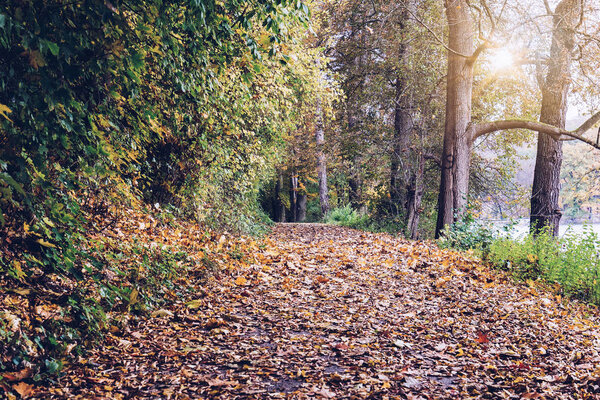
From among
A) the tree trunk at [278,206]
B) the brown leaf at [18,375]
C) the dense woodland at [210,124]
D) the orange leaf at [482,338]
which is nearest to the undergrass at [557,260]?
the dense woodland at [210,124]

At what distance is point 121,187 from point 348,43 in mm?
12010

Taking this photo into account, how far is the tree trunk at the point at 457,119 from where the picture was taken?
10891 millimetres

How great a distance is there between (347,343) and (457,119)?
8.37m

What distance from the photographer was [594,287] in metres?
7.36

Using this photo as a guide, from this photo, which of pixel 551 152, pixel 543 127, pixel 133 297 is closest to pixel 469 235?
pixel 543 127

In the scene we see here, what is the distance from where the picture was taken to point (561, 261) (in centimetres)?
805

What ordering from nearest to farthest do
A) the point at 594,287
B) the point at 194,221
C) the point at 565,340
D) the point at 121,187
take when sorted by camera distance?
the point at 565,340 → the point at 121,187 → the point at 594,287 → the point at 194,221

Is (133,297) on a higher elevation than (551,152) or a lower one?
lower

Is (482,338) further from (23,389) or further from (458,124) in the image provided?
(458,124)

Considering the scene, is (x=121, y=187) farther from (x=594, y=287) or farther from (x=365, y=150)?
(x=365, y=150)

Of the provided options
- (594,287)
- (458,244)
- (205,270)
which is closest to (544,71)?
(458,244)

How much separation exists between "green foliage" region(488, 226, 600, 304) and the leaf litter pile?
2.03 ft

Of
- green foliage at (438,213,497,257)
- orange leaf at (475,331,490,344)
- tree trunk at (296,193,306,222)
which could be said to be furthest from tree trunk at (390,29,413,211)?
tree trunk at (296,193,306,222)

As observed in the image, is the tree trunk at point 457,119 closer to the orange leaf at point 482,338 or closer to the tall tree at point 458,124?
the tall tree at point 458,124
